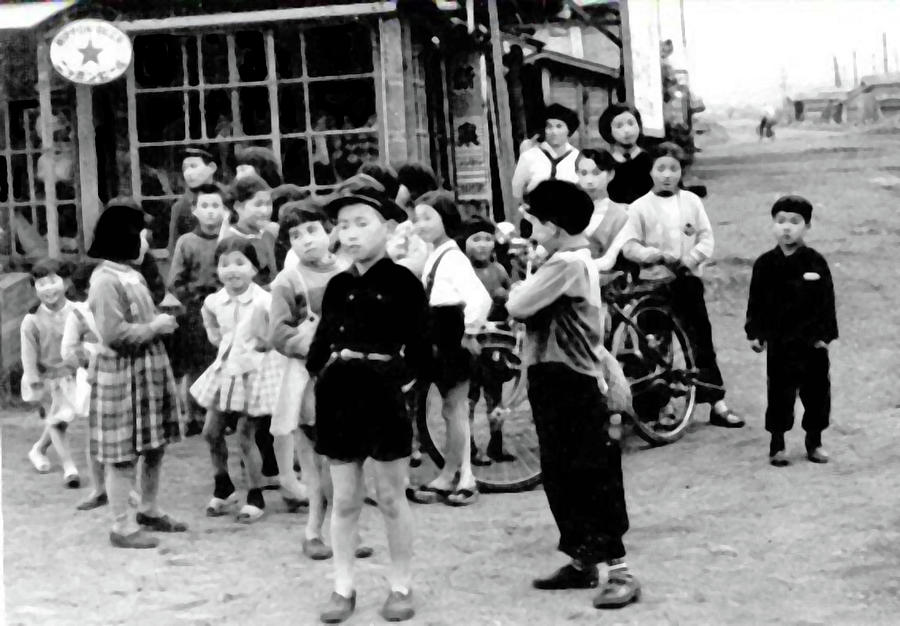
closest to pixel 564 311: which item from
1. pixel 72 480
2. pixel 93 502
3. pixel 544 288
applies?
pixel 544 288

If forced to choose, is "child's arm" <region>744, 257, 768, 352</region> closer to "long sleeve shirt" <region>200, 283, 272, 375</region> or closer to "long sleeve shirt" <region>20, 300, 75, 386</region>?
"long sleeve shirt" <region>200, 283, 272, 375</region>

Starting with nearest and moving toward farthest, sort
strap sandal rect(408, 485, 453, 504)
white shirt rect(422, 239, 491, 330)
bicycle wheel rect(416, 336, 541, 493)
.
Result: white shirt rect(422, 239, 491, 330) → strap sandal rect(408, 485, 453, 504) → bicycle wheel rect(416, 336, 541, 493)

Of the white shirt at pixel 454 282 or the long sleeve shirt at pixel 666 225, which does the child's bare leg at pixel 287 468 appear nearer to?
the white shirt at pixel 454 282

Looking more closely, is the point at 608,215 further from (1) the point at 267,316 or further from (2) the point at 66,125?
(2) the point at 66,125

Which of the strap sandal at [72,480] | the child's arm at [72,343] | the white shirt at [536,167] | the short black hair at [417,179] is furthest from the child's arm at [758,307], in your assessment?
the strap sandal at [72,480]

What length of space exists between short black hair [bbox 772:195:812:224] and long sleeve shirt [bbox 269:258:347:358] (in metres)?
1.63

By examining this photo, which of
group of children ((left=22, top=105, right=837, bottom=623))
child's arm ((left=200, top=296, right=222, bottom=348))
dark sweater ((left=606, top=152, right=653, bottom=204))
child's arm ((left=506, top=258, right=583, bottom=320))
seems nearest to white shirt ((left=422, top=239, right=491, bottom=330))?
group of children ((left=22, top=105, right=837, bottom=623))

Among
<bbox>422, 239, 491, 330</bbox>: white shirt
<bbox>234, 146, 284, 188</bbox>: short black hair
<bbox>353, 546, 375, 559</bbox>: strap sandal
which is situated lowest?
<bbox>353, 546, 375, 559</bbox>: strap sandal

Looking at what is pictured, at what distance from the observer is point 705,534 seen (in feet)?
11.6

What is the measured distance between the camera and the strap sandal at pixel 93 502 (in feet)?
13.2

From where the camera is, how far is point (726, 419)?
4676 mm

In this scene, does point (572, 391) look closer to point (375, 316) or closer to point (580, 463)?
point (580, 463)

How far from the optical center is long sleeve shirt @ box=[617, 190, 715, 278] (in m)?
4.62

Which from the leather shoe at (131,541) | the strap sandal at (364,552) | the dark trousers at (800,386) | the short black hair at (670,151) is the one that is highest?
the short black hair at (670,151)
